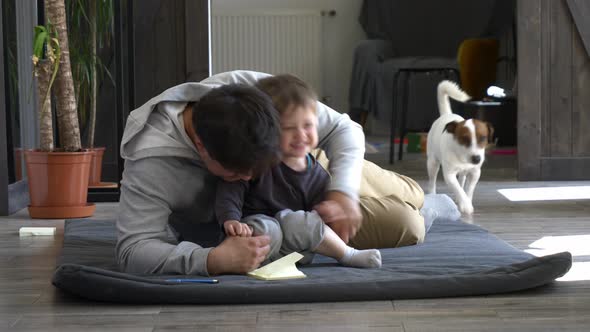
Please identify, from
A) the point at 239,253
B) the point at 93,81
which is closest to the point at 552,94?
the point at 93,81

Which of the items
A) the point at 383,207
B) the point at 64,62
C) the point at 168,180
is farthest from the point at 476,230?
the point at 64,62

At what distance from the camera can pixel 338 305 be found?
6.73 feet

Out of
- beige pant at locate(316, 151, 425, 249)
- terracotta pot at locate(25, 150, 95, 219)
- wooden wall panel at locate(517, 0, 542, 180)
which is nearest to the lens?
beige pant at locate(316, 151, 425, 249)

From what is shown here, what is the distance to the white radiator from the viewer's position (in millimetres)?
8219

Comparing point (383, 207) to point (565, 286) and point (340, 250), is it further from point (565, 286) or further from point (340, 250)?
point (565, 286)

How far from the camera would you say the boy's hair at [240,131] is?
1949 millimetres

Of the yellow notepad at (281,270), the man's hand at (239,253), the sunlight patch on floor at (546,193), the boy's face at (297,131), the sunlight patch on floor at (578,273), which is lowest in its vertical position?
the sunlight patch on floor at (546,193)

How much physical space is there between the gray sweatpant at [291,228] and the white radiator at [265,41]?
597cm

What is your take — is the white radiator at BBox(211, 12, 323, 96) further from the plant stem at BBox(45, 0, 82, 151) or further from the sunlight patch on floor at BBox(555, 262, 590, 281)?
the sunlight patch on floor at BBox(555, 262, 590, 281)

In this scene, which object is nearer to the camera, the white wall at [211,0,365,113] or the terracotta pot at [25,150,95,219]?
the terracotta pot at [25,150,95,219]

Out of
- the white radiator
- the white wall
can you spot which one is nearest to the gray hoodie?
the white radiator

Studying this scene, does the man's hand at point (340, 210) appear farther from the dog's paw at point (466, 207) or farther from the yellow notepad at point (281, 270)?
the dog's paw at point (466, 207)

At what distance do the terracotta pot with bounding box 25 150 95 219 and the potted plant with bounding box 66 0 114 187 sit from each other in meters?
0.56

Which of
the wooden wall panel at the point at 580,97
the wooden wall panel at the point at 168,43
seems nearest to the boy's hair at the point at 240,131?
the wooden wall panel at the point at 168,43
